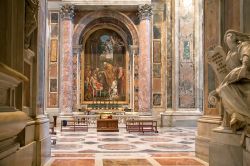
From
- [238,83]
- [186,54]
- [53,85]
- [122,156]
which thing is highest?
[186,54]

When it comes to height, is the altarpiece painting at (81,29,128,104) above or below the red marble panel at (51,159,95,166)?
above

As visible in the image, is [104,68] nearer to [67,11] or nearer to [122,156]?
[67,11]

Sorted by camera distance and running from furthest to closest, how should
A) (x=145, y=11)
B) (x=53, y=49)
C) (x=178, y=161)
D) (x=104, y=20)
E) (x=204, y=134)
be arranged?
(x=104, y=20)
(x=53, y=49)
(x=145, y=11)
(x=204, y=134)
(x=178, y=161)

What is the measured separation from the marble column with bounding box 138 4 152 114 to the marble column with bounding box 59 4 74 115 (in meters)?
3.87

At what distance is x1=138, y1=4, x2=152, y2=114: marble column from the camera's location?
18750 mm

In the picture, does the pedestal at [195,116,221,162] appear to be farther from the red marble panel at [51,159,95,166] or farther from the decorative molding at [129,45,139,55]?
the decorative molding at [129,45,139,55]

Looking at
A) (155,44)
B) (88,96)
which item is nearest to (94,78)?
(88,96)

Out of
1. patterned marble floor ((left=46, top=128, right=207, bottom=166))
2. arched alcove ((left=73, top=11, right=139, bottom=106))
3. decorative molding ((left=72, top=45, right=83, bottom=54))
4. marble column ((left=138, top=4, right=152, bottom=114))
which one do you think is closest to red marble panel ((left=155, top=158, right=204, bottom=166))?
patterned marble floor ((left=46, top=128, right=207, bottom=166))

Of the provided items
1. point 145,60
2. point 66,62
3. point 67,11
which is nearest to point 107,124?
point 145,60

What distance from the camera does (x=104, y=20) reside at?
20.2 meters

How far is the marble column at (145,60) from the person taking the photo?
738 inches

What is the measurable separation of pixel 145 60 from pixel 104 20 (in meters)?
3.70

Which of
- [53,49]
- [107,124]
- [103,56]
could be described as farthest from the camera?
[103,56]

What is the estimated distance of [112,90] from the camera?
2014 centimetres
